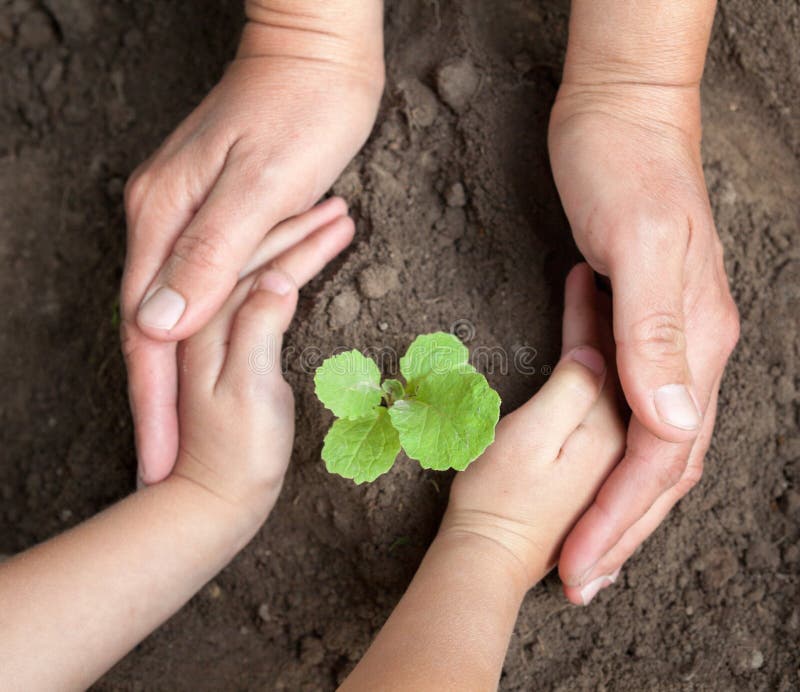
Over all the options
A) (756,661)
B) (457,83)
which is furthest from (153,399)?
(756,661)

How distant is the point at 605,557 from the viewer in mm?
1923

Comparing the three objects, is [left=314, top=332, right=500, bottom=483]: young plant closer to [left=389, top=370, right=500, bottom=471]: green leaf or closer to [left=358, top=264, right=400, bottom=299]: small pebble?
[left=389, top=370, right=500, bottom=471]: green leaf

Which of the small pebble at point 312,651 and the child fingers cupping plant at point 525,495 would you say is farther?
the small pebble at point 312,651

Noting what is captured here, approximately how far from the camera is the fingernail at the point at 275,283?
200cm

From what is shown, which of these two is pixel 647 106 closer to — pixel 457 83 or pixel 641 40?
pixel 641 40

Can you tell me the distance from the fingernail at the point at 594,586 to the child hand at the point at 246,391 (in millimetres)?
760

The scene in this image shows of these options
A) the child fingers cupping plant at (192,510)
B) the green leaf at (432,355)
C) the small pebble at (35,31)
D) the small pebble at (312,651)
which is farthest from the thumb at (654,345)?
the small pebble at (35,31)

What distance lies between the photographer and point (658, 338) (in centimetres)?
168

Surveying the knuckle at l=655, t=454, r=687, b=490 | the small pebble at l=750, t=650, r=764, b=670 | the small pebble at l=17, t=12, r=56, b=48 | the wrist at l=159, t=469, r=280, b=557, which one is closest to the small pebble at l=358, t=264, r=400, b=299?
the wrist at l=159, t=469, r=280, b=557

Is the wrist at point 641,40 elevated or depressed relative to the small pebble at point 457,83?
elevated

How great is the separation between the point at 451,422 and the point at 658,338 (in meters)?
0.44

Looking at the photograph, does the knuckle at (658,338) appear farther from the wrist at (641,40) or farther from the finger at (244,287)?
the finger at (244,287)

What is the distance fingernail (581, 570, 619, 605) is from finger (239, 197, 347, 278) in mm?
1059

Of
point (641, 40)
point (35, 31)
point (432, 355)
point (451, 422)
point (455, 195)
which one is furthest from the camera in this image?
point (35, 31)
